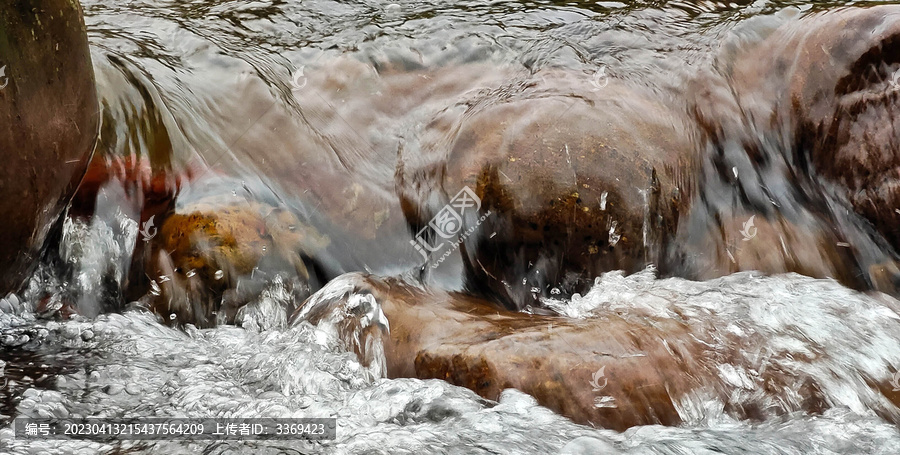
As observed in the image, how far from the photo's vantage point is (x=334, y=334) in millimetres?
3139

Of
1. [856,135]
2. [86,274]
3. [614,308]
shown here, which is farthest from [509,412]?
[856,135]

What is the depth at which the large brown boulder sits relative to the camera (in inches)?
106

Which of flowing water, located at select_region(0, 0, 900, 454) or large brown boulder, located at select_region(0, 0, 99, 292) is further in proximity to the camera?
large brown boulder, located at select_region(0, 0, 99, 292)

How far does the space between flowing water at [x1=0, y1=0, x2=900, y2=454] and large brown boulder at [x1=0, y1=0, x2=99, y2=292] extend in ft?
1.03

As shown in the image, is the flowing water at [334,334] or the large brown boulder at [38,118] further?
the large brown boulder at [38,118]

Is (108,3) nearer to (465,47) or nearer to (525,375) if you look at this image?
(465,47)

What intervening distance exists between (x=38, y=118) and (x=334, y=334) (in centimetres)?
151

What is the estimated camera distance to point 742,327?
3.01 metres

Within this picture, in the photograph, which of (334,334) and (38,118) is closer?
(38,118)

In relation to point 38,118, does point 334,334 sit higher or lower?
lower

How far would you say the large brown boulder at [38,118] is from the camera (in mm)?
2699

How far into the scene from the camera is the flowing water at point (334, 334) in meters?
2.54

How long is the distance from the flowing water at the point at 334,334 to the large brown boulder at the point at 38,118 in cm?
31

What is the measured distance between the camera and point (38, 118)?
9.23ft
